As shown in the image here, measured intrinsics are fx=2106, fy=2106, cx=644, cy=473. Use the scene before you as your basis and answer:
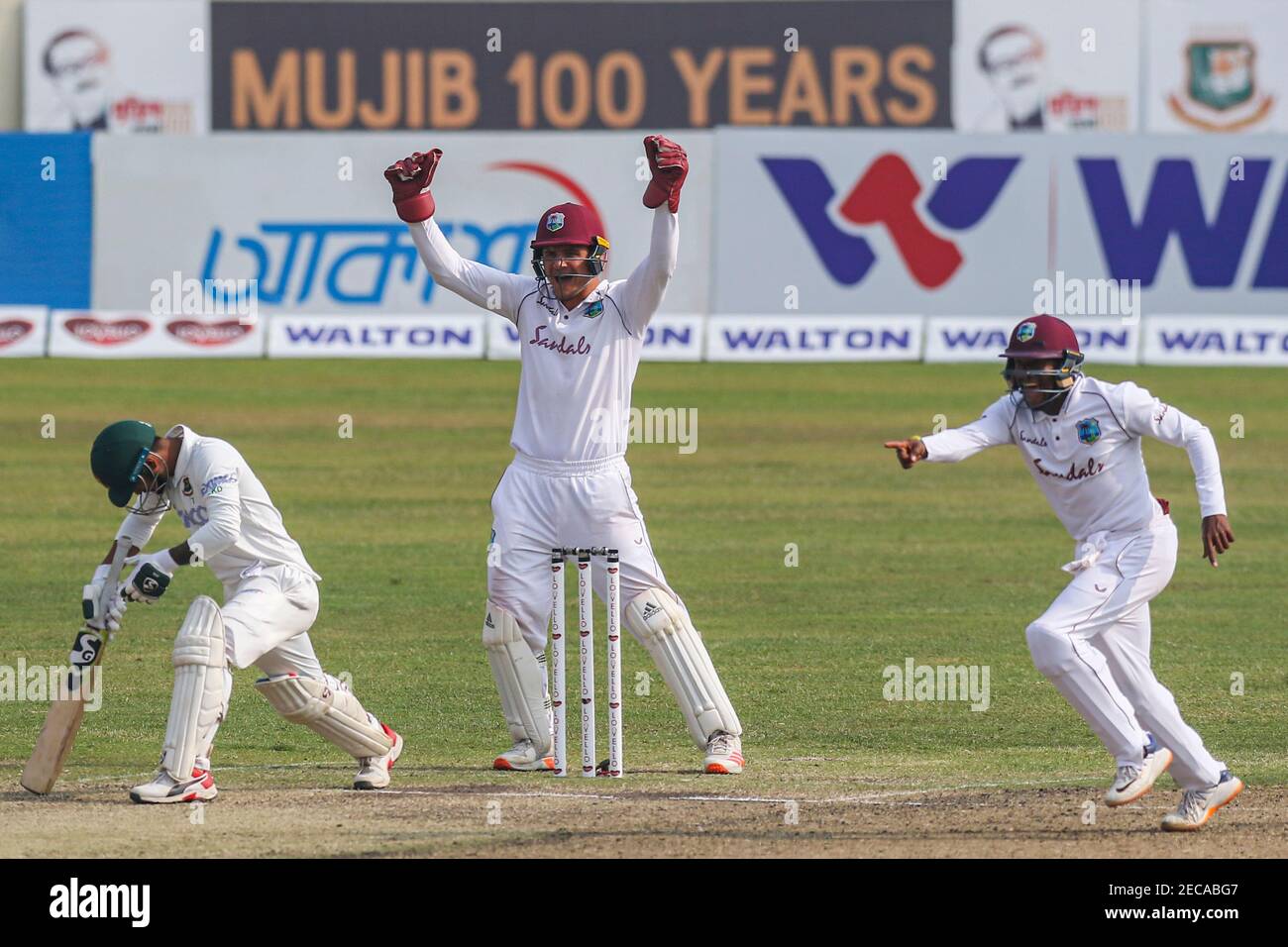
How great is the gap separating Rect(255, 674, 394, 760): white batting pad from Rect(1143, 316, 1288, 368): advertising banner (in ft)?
78.3

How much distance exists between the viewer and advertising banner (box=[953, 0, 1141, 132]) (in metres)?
42.7

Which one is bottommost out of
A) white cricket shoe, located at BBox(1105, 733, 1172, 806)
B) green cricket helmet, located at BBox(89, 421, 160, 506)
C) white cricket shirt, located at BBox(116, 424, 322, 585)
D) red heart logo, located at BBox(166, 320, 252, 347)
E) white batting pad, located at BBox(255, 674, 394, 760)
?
white cricket shoe, located at BBox(1105, 733, 1172, 806)

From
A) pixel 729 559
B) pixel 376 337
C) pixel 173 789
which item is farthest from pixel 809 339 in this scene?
pixel 173 789

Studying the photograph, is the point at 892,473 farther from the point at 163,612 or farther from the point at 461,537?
the point at 163,612

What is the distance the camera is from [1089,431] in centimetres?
941

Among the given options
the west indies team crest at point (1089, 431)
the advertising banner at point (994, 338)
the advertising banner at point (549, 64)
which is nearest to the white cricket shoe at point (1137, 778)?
the west indies team crest at point (1089, 431)

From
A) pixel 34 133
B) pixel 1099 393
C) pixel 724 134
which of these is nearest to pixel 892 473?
pixel 724 134

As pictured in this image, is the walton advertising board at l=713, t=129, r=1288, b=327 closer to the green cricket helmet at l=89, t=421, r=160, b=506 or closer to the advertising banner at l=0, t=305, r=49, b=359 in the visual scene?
the advertising banner at l=0, t=305, r=49, b=359

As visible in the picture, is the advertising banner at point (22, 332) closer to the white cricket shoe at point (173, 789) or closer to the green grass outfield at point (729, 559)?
the green grass outfield at point (729, 559)

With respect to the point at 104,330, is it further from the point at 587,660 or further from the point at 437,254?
the point at 587,660

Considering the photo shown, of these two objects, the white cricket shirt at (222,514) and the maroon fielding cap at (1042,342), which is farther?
the white cricket shirt at (222,514)

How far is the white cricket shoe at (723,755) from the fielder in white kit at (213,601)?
159 cm

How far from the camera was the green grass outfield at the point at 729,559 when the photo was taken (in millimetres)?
11938
